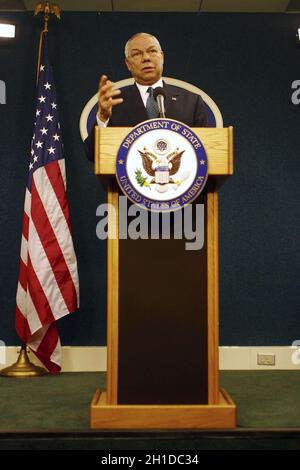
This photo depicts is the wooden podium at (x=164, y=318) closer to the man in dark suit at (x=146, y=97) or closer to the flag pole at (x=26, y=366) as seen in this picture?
the man in dark suit at (x=146, y=97)

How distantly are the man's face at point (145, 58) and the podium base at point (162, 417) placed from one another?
1.52m

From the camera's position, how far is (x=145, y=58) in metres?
2.58

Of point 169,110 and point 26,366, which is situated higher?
point 169,110

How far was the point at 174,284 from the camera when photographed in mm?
2137

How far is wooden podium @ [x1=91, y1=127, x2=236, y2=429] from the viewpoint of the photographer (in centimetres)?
208

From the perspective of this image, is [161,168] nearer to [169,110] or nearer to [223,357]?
[169,110]

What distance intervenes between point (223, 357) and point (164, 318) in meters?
1.88

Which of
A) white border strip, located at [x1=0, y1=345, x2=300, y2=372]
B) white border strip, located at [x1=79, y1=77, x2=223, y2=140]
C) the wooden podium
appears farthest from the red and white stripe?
the wooden podium

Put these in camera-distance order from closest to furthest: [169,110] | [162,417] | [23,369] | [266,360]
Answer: [162,417], [169,110], [23,369], [266,360]

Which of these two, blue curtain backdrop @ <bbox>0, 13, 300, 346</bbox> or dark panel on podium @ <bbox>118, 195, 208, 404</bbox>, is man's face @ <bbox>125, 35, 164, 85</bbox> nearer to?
dark panel on podium @ <bbox>118, 195, 208, 404</bbox>

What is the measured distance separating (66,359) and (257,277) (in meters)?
1.50

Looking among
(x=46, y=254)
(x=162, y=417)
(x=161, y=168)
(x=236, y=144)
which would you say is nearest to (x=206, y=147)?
(x=161, y=168)
